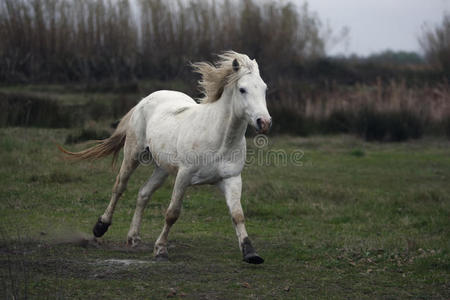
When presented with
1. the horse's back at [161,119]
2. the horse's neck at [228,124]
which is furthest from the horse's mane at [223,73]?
the horse's back at [161,119]

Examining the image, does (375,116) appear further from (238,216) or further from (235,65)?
(238,216)

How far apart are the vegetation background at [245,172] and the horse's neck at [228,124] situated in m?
1.19

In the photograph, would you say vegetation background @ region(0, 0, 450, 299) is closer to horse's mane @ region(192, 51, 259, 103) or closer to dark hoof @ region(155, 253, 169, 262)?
dark hoof @ region(155, 253, 169, 262)

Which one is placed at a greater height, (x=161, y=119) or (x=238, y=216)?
(x=161, y=119)

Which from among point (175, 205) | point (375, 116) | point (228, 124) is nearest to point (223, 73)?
point (228, 124)

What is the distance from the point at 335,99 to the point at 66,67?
10.1 meters

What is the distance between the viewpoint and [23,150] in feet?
38.2

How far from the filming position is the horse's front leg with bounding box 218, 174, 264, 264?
17.1ft

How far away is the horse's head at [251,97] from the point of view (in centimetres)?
498

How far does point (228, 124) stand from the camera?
5.61 meters

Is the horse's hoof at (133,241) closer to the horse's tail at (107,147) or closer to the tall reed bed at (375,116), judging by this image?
the horse's tail at (107,147)

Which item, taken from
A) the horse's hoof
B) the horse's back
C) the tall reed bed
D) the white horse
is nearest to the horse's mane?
the white horse

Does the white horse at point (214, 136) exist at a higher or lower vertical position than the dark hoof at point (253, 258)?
higher

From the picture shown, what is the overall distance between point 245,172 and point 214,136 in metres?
5.84
